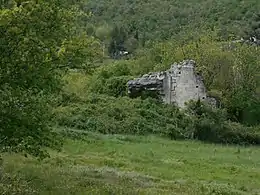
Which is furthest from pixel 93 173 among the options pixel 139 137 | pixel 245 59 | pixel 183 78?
pixel 245 59

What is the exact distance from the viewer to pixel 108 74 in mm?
66875

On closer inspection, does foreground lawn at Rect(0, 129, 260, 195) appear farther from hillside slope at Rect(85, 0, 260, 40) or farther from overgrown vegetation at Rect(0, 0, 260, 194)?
hillside slope at Rect(85, 0, 260, 40)

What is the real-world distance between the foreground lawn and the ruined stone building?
42.0ft

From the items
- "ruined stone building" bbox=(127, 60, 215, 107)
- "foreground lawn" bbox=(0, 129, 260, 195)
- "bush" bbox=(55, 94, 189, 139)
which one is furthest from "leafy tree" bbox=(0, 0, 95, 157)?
"ruined stone building" bbox=(127, 60, 215, 107)

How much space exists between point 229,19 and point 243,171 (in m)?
81.3

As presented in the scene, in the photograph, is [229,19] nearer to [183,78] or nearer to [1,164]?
[183,78]

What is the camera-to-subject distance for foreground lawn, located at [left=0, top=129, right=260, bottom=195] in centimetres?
1983

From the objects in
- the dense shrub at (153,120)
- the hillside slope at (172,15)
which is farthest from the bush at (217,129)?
the hillside slope at (172,15)

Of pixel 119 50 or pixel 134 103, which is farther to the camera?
pixel 119 50

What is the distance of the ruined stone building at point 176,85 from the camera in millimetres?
55625

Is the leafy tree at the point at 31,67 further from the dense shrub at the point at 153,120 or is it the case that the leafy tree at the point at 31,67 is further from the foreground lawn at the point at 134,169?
the dense shrub at the point at 153,120

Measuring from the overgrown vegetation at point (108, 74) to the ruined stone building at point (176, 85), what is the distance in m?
1.42

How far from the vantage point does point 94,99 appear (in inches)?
2035

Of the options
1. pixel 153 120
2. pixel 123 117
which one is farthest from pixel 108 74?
pixel 123 117
